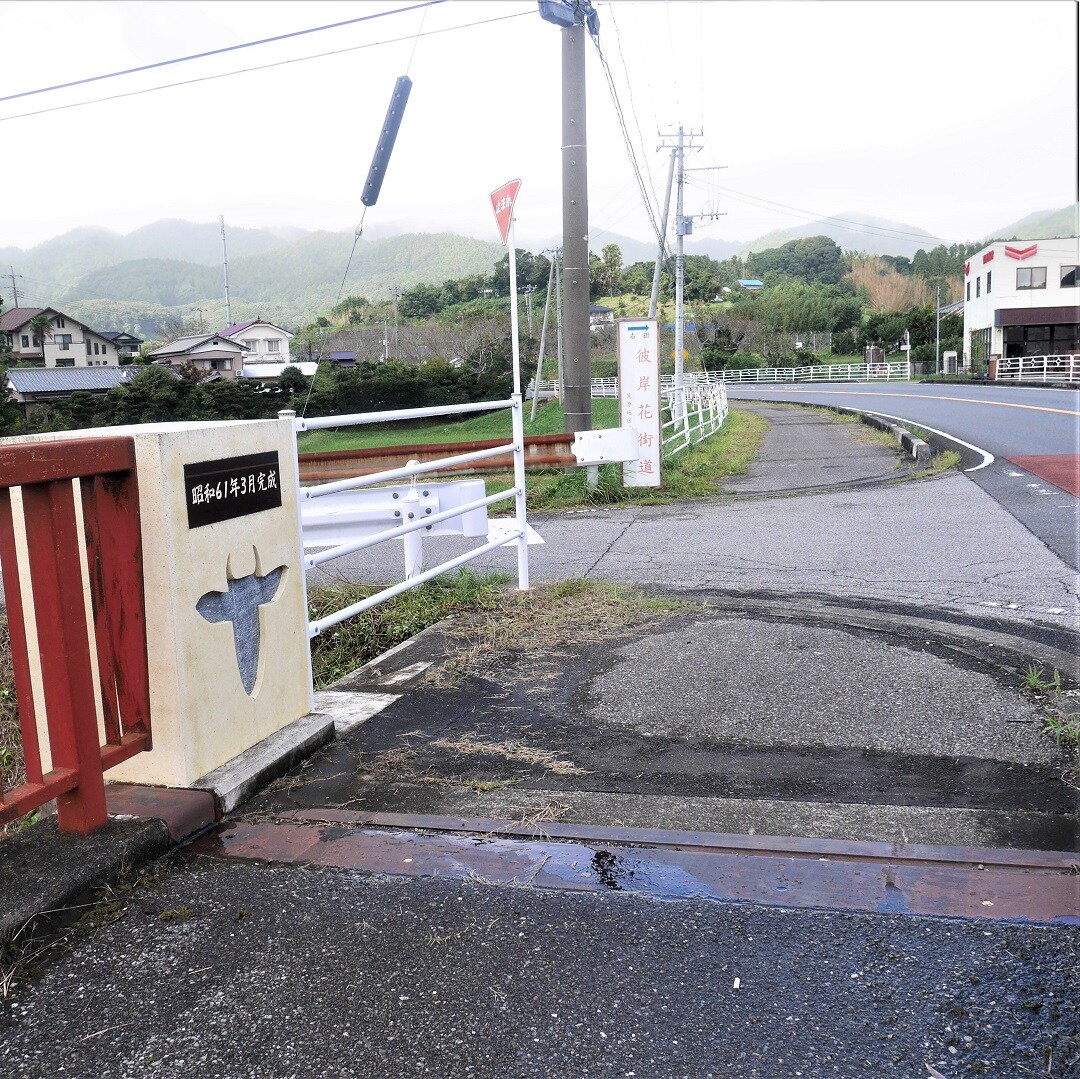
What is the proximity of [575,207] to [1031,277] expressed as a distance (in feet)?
162

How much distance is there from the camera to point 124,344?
177 ft

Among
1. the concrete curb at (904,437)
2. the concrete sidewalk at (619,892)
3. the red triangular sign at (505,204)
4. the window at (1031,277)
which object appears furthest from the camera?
the window at (1031,277)

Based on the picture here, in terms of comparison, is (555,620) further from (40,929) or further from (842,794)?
(40,929)

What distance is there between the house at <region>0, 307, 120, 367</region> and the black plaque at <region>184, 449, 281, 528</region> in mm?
45592

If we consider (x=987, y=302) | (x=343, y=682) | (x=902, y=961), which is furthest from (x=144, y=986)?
(x=987, y=302)

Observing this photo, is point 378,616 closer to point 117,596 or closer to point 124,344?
point 117,596

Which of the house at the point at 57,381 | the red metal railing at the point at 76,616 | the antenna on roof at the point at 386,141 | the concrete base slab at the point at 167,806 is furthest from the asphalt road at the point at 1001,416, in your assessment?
the house at the point at 57,381

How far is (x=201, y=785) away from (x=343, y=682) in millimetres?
1567

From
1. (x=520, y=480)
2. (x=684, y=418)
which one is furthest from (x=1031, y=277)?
(x=520, y=480)

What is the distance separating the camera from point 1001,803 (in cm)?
316

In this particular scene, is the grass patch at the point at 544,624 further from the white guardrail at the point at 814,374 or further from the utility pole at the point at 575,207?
the white guardrail at the point at 814,374

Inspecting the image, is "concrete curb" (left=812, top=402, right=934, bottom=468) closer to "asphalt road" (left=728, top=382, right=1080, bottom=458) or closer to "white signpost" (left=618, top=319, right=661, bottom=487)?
"asphalt road" (left=728, top=382, right=1080, bottom=458)

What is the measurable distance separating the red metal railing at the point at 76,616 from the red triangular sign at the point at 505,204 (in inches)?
144

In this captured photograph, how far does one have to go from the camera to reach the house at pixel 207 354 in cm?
5069
